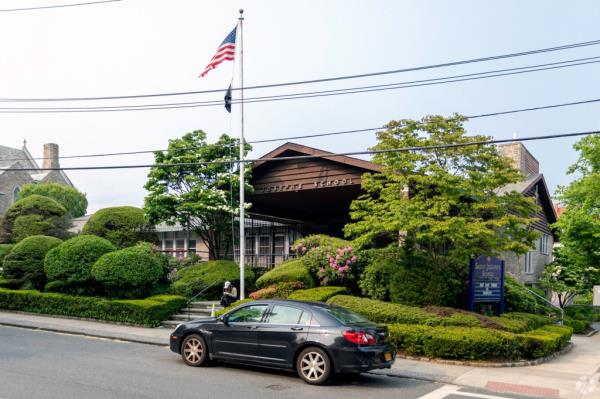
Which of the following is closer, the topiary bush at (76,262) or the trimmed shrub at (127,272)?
the trimmed shrub at (127,272)

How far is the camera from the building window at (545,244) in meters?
30.4

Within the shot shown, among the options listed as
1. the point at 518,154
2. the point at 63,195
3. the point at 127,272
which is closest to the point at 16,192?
the point at 63,195

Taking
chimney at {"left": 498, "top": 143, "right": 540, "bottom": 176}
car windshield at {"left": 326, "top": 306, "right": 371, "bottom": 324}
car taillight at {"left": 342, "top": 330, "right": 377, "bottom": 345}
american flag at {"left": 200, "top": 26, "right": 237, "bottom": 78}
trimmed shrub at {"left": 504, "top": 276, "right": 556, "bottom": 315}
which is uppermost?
american flag at {"left": 200, "top": 26, "right": 237, "bottom": 78}

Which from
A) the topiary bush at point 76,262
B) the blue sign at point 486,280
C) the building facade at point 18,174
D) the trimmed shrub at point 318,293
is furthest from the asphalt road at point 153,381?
the building facade at point 18,174

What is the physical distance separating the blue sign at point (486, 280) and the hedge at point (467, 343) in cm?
221

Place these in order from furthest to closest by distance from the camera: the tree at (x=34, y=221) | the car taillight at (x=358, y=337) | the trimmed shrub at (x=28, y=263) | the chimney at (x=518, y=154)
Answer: the chimney at (x=518, y=154) → the tree at (x=34, y=221) → the trimmed shrub at (x=28, y=263) → the car taillight at (x=358, y=337)

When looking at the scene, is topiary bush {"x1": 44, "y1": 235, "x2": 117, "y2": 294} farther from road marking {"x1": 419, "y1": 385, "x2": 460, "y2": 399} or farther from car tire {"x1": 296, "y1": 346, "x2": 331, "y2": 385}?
road marking {"x1": 419, "y1": 385, "x2": 460, "y2": 399}

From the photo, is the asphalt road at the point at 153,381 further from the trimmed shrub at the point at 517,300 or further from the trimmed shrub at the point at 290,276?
the trimmed shrub at the point at 517,300

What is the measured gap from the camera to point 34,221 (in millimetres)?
24906

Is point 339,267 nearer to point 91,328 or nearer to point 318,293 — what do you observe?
point 318,293

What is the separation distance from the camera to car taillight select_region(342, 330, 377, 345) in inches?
375

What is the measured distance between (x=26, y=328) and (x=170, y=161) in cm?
801

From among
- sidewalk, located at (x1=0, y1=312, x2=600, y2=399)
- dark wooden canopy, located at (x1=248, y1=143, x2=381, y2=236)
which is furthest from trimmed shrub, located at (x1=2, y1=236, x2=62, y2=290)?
dark wooden canopy, located at (x1=248, y1=143, x2=381, y2=236)

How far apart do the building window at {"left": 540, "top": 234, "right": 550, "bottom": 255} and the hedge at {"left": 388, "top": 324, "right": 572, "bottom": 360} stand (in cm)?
1803
